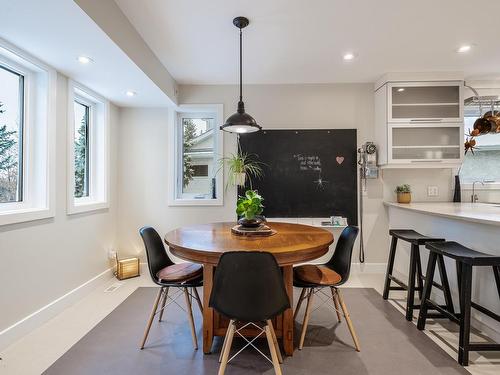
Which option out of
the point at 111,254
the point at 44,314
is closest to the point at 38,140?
the point at 44,314

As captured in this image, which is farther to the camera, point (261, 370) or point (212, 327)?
point (212, 327)

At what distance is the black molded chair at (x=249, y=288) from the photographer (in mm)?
1470

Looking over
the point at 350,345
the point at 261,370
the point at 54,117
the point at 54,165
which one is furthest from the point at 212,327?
the point at 54,117

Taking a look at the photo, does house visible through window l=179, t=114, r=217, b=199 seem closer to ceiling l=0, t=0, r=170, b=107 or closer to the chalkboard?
the chalkboard

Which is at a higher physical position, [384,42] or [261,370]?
[384,42]

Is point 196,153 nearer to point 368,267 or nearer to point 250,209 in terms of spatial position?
point 250,209

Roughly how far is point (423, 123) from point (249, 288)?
10.4 ft

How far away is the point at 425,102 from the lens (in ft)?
11.2

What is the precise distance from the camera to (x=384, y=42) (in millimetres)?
2662

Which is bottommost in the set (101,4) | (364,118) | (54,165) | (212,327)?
(212,327)

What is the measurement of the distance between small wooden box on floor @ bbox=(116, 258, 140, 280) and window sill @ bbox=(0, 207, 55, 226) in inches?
47.5

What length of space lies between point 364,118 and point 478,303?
8.03ft

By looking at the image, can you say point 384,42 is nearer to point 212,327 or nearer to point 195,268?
point 195,268

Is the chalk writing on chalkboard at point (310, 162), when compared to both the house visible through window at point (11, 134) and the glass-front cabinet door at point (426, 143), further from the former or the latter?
the house visible through window at point (11, 134)
